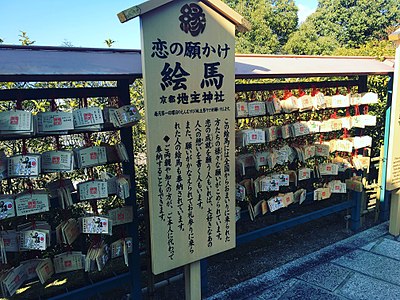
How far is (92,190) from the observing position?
2.92m

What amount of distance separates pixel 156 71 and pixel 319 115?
3439mm

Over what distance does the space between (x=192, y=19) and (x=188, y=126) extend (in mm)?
852

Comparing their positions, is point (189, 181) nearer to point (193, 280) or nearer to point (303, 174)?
point (193, 280)

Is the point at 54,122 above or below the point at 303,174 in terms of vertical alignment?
above

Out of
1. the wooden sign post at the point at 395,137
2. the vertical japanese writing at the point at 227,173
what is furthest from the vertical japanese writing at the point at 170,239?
the wooden sign post at the point at 395,137

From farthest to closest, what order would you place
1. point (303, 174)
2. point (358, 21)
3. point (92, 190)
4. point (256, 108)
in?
point (358, 21)
point (303, 174)
point (256, 108)
point (92, 190)

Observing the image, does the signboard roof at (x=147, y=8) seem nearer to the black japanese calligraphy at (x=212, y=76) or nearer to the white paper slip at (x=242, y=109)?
the black japanese calligraphy at (x=212, y=76)

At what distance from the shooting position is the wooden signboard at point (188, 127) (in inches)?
105

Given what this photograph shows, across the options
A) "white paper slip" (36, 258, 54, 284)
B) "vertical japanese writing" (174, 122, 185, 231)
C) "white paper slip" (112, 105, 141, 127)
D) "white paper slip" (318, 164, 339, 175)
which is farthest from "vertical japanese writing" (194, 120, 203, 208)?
"white paper slip" (318, 164, 339, 175)

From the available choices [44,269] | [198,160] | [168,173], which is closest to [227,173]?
[198,160]

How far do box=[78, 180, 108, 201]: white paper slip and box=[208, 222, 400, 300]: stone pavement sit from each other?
171cm

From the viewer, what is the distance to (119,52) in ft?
10.3

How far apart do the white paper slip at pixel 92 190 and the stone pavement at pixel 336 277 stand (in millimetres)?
1714

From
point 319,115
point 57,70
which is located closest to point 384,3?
point 319,115
